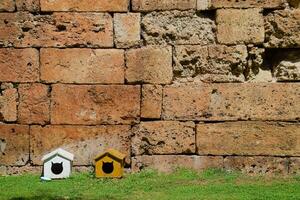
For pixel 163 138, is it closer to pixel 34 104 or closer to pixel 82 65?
pixel 82 65

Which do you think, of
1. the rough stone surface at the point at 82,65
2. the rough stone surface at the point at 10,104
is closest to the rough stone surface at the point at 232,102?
the rough stone surface at the point at 82,65

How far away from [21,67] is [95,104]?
1.17 meters

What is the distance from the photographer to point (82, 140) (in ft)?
22.8

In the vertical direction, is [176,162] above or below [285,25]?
below

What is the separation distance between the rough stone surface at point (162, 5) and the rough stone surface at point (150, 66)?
58 cm

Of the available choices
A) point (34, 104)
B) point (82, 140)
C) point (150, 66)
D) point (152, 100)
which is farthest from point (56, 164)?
point (150, 66)

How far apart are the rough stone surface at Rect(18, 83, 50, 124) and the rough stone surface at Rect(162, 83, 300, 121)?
1.66 metres

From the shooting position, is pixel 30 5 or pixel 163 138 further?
pixel 30 5

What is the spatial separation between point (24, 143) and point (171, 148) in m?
2.06

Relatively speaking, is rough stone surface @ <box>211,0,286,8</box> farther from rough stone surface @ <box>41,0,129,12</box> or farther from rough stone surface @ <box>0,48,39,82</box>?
rough stone surface @ <box>0,48,39,82</box>

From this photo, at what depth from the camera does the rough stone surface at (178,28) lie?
22.8 ft

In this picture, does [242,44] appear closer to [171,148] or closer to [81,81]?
[171,148]

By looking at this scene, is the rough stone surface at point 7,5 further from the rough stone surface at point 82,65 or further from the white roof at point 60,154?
the white roof at point 60,154

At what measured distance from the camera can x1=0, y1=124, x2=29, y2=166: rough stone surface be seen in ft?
23.0
